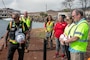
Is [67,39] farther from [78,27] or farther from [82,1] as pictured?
[82,1]

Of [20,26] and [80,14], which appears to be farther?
[20,26]

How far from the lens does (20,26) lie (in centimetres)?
827

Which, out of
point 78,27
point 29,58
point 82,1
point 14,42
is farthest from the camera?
point 82,1

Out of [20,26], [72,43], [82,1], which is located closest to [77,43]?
[72,43]

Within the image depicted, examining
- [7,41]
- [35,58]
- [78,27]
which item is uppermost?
[78,27]

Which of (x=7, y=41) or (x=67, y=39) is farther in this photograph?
(x=7, y=41)

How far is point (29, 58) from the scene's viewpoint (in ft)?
38.1

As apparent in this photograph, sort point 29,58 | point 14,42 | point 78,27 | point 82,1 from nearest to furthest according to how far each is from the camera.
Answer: point 78,27 < point 14,42 < point 29,58 < point 82,1

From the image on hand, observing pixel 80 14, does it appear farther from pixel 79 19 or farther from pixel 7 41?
pixel 7 41

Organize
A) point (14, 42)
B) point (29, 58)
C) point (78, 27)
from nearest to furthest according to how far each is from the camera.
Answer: point (78, 27), point (14, 42), point (29, 58)

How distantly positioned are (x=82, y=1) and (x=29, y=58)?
3176 inches

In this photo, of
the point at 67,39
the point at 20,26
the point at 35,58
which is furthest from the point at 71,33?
the point at 35,58

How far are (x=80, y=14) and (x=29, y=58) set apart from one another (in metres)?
5.79

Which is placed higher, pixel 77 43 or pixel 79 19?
pixel 79 19
